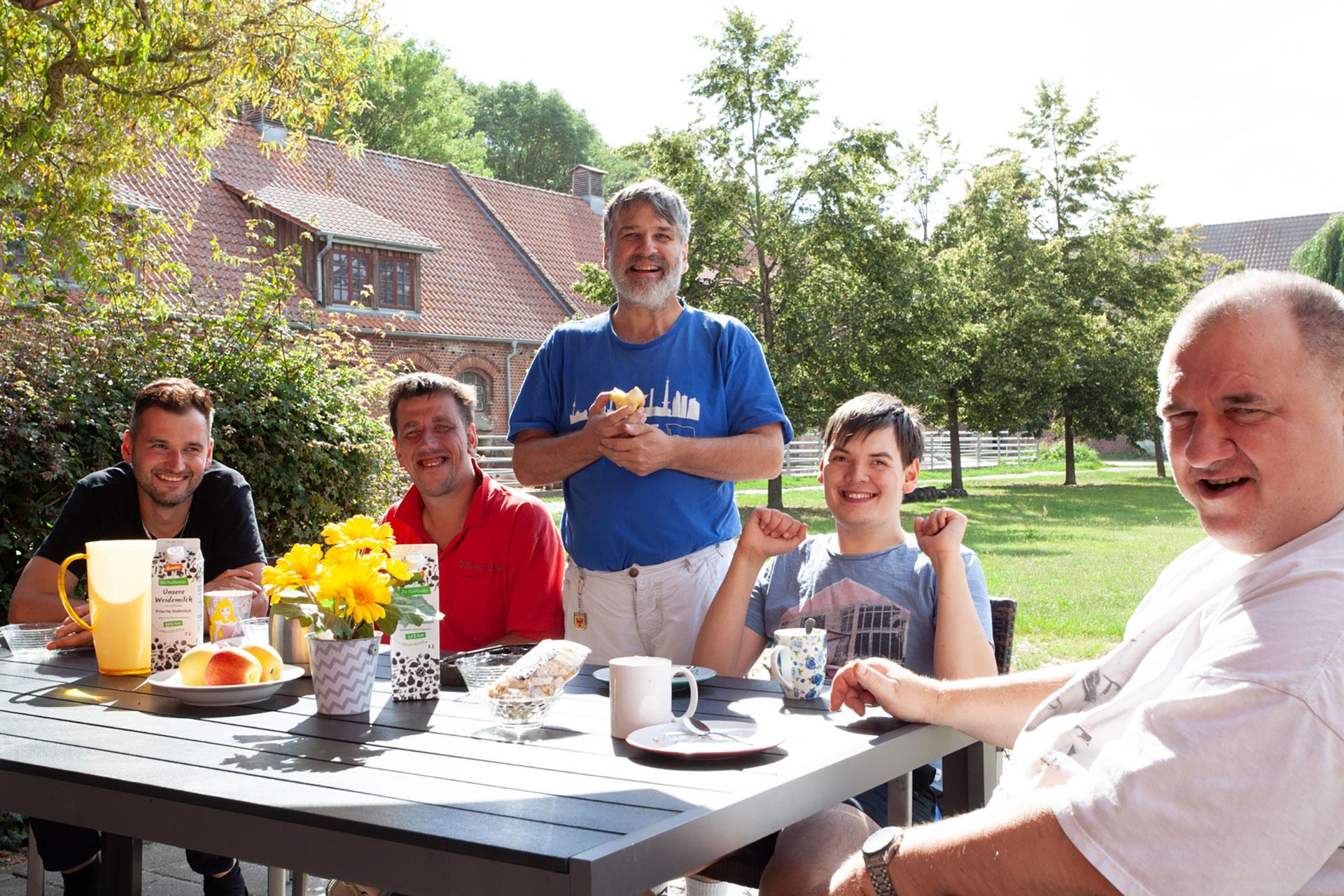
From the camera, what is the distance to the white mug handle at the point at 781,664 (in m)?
2.24

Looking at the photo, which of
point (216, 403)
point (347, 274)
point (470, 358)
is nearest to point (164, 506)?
point (216, 403)

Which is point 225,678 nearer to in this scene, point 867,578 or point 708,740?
point 708,740

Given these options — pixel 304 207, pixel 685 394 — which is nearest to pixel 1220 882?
pixel 685 394

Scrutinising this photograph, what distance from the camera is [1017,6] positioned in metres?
7.29

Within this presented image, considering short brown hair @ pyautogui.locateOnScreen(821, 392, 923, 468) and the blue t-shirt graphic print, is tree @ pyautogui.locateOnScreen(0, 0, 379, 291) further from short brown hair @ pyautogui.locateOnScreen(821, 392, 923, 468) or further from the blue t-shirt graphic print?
short brown hair @ pyautogui.locateOnScreen(821, 392, 923, 468)

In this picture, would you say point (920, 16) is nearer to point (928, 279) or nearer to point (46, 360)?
point (46, 360)

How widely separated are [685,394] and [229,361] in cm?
366

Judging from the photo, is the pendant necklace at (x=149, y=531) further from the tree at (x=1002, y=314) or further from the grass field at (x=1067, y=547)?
the tree at (x=1002, y=314)

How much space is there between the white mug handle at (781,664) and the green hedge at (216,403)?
3.72m

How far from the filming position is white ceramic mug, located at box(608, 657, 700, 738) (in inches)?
77.7

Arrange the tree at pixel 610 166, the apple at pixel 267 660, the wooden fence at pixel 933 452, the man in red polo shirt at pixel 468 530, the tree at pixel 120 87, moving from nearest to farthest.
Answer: the apple at pixel 267 660, the man in red polo shirt at pixel 468 530, the tree at pixel 120 87, the wooden fence at pixel 933 452, the tree at pixel 610 166

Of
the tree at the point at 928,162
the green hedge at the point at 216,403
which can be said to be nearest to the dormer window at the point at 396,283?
the tree at the point at 928,162

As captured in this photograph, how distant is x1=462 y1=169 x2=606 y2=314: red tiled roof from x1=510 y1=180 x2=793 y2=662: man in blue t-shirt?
22.6 m

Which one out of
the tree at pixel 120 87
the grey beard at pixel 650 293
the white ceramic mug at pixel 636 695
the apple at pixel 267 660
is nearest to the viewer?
the white ceramic mug at pixel 636 695
